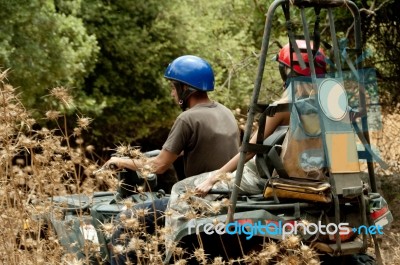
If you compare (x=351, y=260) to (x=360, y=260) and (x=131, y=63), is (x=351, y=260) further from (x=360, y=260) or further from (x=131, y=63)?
(x=131, y=63)

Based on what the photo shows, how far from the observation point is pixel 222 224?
15.7ft

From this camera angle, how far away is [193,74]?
6258mm

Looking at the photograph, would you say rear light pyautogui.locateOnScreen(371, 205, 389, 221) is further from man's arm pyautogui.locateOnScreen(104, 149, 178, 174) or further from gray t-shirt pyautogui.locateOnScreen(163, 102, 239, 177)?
man's arm pyautogui.locateOnScreen(104, 149, 178, 174)

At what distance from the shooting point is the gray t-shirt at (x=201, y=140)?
235 inches

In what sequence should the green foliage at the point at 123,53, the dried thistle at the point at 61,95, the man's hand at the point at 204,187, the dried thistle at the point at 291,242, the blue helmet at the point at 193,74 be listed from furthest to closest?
the green foliage at the point at 123,53
the blue helmet at the point at 193,74
the man's hand at the point at 204,187
the dried thistle at the point at 61,95
the dried thistle at the point at 291,242

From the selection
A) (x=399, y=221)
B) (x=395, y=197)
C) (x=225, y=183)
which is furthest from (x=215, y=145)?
(x=395, y=197)

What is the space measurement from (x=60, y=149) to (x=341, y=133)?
5.46 feet

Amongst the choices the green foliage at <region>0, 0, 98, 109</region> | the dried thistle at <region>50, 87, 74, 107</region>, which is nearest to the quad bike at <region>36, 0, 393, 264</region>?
the dried thistle at <region>50, 87, 74, 107</region>

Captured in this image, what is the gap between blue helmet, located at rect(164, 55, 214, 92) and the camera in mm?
6246

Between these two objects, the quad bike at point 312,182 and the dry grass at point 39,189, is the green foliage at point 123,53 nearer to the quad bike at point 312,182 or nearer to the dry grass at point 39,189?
the dry grass at point 39,189

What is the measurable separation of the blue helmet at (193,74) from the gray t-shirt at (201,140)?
18 centimetres

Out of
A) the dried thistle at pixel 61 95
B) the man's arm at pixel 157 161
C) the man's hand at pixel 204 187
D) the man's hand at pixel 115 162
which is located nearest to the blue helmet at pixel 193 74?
the man's arm at pixel 157 161

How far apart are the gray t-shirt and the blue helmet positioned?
0.18 metres

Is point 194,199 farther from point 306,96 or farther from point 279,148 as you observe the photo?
point 306,96
